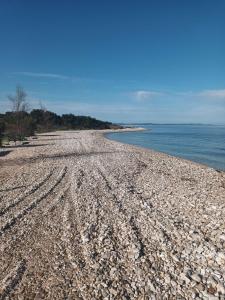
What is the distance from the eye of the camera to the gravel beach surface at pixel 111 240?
21.0 feet

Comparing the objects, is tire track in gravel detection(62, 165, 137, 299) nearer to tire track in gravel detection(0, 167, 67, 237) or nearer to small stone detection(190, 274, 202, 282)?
tire track in gravel detection(0, 167, 67, 237)

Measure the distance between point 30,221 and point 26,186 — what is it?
526 cm

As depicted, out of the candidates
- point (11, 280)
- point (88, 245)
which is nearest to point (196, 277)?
point (88, 245)

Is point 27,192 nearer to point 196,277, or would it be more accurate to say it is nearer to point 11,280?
point 11,280

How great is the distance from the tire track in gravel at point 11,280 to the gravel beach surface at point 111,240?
0.7 inches

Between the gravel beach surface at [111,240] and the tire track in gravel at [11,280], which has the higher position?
the tire track in gravel at [11,280]

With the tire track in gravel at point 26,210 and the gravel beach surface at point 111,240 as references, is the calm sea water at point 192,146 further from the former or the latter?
the tire track in gravel at point 26,210

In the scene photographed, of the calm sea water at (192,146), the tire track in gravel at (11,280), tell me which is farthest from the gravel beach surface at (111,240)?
the calm sea water at (192,146)

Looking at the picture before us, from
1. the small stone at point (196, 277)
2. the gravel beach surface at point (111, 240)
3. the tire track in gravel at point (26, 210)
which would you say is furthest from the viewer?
the tire track in gravel at point (26, 210)

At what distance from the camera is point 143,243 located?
8469 millimetres

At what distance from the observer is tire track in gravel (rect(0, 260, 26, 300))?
20.2ft

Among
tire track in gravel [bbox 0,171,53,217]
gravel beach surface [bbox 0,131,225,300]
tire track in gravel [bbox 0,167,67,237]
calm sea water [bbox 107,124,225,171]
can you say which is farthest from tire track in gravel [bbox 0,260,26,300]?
calm sea water [bbox 107,124,225,171]

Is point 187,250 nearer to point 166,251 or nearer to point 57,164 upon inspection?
point 166,251

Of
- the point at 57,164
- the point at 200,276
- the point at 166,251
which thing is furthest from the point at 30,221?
the point at 57,164
